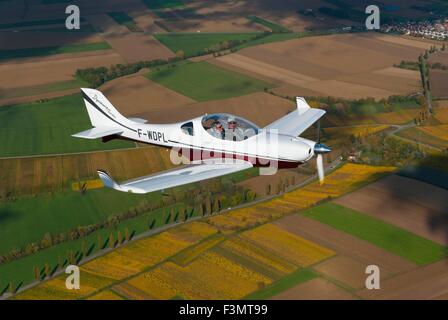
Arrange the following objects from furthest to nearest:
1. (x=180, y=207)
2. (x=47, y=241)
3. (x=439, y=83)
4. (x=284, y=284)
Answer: (x=439, y=83), (x=180, y=207), (x=47, y=241), (x=284, y=284)

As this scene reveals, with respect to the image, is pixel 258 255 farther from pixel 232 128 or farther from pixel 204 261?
pixel 232 128

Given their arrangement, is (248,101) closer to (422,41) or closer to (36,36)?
(422,41)

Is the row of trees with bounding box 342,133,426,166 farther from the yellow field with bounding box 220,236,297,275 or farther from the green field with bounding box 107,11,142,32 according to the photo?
the green field with bounding box 107,11,142,32

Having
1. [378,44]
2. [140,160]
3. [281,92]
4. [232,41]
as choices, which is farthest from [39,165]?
[378,44]

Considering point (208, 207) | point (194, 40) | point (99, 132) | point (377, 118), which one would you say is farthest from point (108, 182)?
point (194, 40)

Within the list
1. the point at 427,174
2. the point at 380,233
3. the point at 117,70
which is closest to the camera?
the point at 380,233

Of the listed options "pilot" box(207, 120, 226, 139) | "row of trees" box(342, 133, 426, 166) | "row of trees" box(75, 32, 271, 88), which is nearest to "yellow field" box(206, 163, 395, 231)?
"row of trees" box(342, 133, 426, 166)
